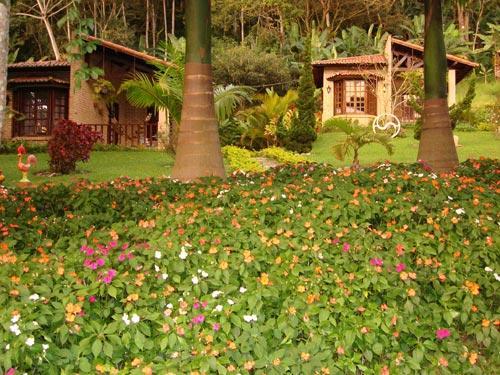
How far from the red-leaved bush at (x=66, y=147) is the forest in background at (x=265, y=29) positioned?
1893 centimetres

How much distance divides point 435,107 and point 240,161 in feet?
28.0

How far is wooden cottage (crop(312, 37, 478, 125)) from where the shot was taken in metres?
29.9

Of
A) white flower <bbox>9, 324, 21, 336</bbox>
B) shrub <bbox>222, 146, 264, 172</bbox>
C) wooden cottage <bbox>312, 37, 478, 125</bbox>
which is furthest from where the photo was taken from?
wooden cottage <bbox>312, 37, 478, 125</bbox>

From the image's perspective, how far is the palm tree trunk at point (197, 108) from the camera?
27.5ft

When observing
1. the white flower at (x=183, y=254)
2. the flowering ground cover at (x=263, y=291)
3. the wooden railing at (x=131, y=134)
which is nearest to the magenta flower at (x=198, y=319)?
the flowering ground cover at (x=263, y=291)

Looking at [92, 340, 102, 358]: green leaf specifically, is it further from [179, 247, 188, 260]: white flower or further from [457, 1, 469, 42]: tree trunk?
[457, 1, 469, 42]: tree trunk

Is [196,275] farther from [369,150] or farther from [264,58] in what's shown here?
[264,58]

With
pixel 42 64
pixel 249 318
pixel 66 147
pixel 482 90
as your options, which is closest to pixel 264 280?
pixel 249 318

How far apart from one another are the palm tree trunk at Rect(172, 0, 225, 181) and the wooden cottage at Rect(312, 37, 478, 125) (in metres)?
21.9

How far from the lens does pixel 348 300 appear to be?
12.7 ft

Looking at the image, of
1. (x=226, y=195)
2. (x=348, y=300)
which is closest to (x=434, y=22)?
(x=226, y=195)

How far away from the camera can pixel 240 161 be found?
56.7 ft

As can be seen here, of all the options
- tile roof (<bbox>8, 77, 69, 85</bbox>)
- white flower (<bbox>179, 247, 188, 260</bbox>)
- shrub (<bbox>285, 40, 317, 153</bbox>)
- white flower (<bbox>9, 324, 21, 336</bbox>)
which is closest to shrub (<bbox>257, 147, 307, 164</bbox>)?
shrub (<bbox>285, 40, 317, 153</bbox>)

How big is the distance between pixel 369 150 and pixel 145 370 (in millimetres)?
18085
